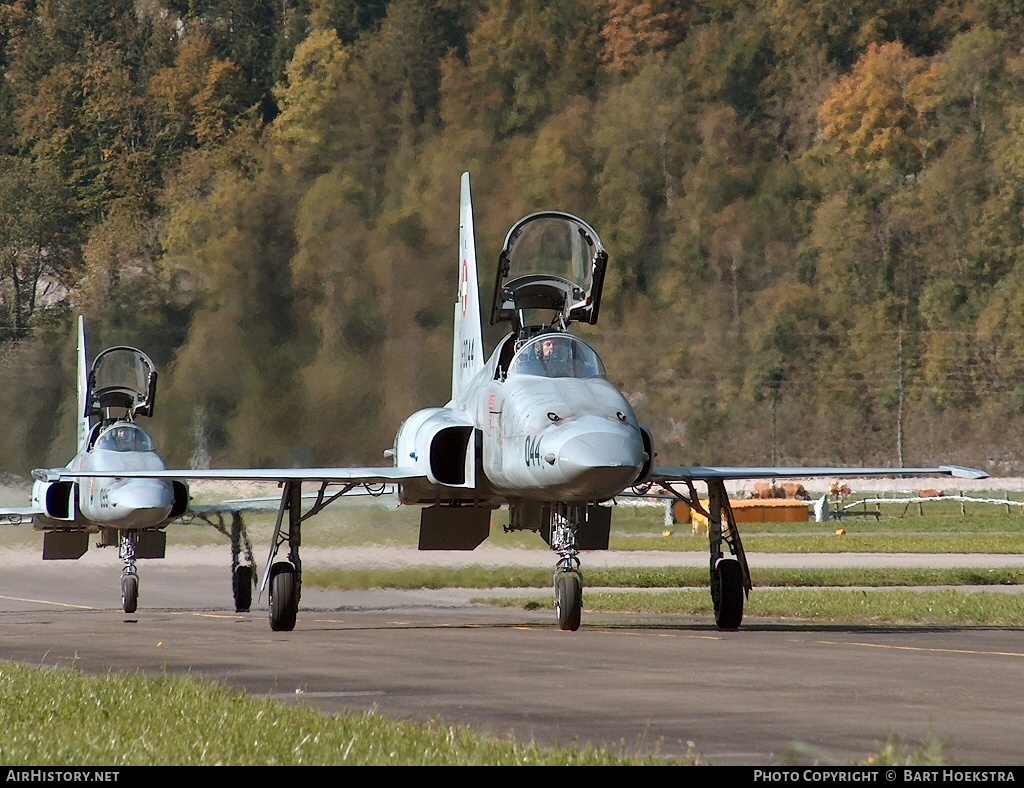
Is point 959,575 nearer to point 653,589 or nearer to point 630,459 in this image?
point 653,589

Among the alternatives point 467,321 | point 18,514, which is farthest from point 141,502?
point 467,321

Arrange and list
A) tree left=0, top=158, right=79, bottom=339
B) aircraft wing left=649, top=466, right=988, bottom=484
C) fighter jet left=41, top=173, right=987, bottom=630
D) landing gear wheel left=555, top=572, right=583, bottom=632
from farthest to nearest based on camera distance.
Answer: tree left=0, top=158, right=79, bottom=339, aircraft wing left=649, top=466, right=988, bottom=484, landing gear wheel left=555, top=572, right=583, bottom=632, fighter jet left=41, top=173, right=987, bottom=630

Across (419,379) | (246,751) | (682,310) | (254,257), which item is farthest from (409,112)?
(246,751)

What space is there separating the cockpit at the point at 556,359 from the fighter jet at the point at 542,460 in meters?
0.01

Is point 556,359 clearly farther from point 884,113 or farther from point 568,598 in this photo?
point 884,113

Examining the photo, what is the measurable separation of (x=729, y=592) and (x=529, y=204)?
124ft

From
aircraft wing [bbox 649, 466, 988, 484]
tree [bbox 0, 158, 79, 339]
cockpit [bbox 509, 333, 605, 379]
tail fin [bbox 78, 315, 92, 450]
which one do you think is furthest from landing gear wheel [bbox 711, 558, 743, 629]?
tree [bbox 0, 158, 79, 339]

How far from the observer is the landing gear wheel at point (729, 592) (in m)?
16.2

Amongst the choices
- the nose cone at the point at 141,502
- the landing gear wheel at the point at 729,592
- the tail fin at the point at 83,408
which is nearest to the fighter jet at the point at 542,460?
the landing gear wheel at the point at 729,592

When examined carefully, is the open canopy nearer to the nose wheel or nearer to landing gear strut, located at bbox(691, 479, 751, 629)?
landing gear strut, located at bbox(691, 479, 751, 629)

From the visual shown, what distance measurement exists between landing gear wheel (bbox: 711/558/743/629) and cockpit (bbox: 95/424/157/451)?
10259mm

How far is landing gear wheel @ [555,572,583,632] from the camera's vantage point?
15.1m

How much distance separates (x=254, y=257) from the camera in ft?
150

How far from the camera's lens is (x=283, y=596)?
16812 mm
